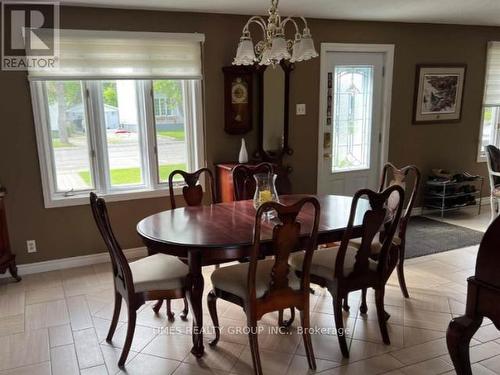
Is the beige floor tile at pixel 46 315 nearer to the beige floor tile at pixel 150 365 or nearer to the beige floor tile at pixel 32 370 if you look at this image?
the beige floor tile at pixel 32 370

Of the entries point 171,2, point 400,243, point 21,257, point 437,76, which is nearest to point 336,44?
point 437,76

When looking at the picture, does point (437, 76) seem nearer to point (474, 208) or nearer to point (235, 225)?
point (474, 208)

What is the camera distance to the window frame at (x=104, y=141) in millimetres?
3539

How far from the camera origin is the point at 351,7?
3.82m

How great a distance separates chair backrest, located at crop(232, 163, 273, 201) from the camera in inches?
129

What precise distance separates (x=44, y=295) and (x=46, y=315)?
363 mm

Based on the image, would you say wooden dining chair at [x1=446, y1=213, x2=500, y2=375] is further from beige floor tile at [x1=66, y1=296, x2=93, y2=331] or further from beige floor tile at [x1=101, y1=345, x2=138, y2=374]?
beige floor tile at [x1=66, y1=296, x2=93, y2=331]

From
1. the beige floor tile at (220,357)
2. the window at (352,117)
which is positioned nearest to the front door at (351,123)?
the window at (352,117)

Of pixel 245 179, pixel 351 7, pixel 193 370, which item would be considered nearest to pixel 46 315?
pixel 193 370

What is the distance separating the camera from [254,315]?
84.1 inches

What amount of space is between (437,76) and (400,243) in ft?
9.97

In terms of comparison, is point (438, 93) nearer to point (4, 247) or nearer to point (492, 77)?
point (492, 77)

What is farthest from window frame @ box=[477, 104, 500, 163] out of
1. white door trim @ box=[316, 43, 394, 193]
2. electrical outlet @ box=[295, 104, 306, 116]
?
electrical outlet @ box=[295, 104, 306, 116]

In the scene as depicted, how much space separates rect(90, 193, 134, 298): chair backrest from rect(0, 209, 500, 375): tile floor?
0.49 m
